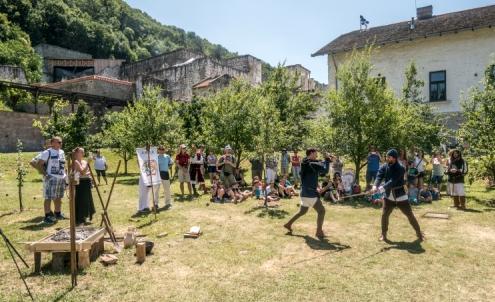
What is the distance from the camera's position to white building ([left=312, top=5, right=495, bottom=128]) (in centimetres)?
2442

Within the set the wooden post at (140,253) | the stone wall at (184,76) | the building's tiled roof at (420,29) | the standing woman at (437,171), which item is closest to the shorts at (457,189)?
the standing woman at (437,171)

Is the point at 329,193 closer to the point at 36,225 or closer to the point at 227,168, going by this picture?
the point at 227,168

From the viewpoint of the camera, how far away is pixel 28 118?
30.7m

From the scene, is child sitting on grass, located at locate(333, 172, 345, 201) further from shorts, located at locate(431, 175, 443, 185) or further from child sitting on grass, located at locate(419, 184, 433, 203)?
shorts, located at locate(431, 175, 443, 185)

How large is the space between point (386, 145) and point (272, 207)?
5993 mm

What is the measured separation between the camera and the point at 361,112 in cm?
1516

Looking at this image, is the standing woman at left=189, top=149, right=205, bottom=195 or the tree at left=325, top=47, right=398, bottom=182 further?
the tree at left=325, top=47, right=398, bottom=182

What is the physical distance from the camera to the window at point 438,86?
84.4 ft

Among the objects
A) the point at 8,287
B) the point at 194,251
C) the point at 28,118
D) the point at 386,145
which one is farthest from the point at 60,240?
the point at 28,118

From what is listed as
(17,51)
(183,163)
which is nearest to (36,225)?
(183,163)

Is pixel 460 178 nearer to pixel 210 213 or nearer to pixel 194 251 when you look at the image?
pixel 210 213

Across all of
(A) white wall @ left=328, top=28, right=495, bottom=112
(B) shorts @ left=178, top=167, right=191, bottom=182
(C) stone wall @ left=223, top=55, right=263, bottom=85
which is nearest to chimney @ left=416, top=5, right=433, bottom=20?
(A) white wall @ left=328, top=28, right=495, bottom=112

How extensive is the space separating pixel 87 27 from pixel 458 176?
243ft

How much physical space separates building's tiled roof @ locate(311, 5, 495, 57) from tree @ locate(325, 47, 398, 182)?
8.65 meters
